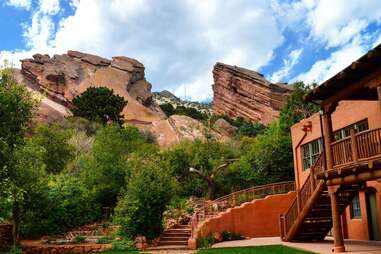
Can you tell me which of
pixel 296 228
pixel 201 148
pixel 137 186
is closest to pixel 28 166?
pixel 137 186

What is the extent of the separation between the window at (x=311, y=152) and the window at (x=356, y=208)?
160 inches

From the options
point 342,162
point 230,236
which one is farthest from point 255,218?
point 342,162

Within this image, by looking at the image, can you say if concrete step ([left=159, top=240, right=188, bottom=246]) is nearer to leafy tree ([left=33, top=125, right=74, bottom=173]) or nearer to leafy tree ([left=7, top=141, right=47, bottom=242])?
leafy tree ([left=7, top=141, right=47, bottom=242])

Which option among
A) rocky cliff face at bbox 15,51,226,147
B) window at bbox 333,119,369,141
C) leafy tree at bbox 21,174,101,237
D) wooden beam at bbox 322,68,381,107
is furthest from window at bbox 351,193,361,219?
rocky cliff face at bbox 15,51,226,147

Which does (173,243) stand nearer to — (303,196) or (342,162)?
(303,196)

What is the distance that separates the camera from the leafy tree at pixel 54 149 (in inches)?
1351

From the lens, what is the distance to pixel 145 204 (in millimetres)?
21734

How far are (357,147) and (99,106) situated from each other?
47140 millimetres

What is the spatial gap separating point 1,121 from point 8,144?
965 millimetres

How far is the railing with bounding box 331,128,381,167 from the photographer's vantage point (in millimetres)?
12469

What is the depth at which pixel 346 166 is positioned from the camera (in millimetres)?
13406

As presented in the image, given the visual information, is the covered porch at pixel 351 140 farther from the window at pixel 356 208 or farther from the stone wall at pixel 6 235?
the stone wall at pixel 6 235

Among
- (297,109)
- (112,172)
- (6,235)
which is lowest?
(6,235)

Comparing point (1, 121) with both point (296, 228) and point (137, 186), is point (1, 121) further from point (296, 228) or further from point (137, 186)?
point (296, 228)
